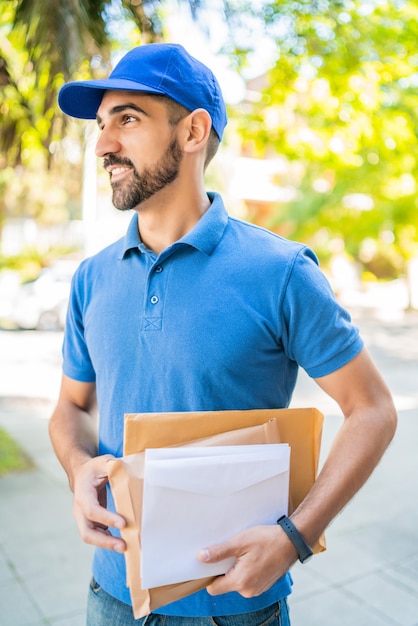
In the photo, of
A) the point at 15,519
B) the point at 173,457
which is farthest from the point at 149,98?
the point at 15,519

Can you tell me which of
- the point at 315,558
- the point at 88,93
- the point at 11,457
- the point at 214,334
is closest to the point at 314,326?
the point at 214,334

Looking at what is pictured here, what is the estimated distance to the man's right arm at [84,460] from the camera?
129 cm

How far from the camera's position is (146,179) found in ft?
5.04

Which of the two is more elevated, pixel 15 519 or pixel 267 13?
pixel 267 13

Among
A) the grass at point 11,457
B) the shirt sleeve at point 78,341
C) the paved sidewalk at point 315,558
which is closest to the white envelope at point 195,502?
the shirt sleeve at point 78,341

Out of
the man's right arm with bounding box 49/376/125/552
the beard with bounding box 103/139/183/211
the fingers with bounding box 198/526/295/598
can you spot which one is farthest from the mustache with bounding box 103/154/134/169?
the fingers with bounding box 198/526/295/598

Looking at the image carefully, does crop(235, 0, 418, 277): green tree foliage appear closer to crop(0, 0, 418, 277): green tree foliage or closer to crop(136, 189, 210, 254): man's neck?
crop(0, 0, 418, 277): green tree foliage

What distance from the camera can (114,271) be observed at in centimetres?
165

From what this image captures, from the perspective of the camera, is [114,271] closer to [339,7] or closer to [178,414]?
[178,414]

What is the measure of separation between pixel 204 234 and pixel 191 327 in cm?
23

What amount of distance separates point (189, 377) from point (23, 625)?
98.3 inches

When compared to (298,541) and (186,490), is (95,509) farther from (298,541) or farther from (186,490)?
(298,541)

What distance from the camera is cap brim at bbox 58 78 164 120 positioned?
150cm

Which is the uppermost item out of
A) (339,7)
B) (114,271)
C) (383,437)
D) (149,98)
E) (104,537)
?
(339,7)
